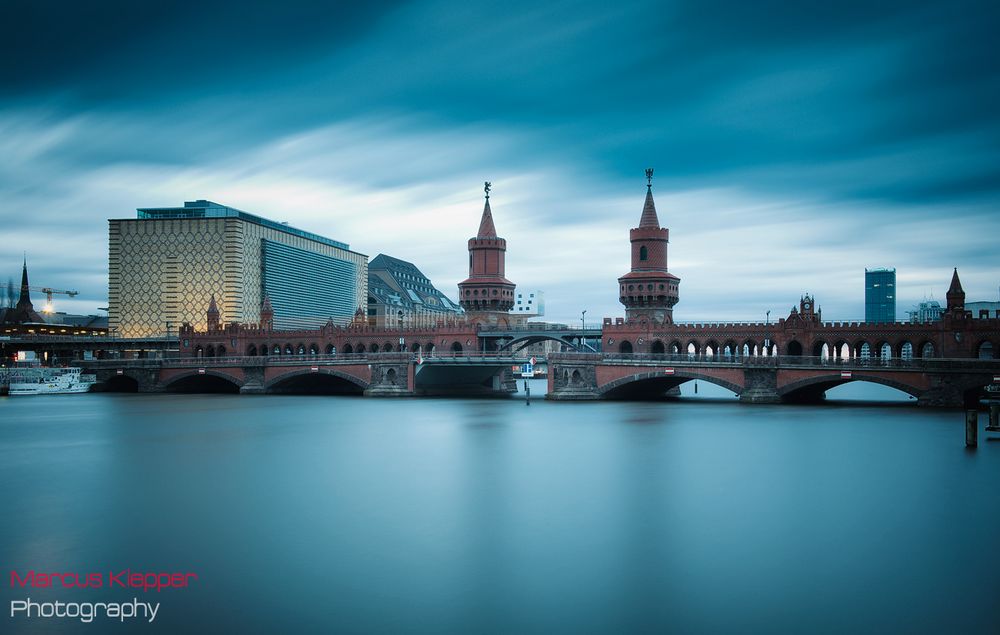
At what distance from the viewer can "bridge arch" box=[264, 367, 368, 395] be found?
88.1 m

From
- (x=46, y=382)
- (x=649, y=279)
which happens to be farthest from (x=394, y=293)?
(x=649, y=279)

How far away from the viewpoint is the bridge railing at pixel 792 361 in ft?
200

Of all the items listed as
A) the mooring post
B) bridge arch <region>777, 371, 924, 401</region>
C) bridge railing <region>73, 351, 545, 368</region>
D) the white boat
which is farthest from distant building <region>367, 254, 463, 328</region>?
the mooring post

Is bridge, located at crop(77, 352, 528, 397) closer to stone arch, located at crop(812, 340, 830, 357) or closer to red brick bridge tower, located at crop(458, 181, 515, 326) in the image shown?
red brick bridge tower, located at crop(458, 181, 515, 326)

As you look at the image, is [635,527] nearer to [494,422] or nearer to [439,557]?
[439,557]

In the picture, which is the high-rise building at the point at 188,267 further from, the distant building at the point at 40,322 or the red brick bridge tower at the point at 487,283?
the red brick bridge tower at the point at 487,283

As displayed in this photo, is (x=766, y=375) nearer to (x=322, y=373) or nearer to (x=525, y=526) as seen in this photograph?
(x=525, y=526)

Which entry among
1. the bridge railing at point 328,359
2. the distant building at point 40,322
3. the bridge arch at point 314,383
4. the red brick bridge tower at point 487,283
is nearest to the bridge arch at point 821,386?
the bridge railing at point 328,359

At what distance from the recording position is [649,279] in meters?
88.9

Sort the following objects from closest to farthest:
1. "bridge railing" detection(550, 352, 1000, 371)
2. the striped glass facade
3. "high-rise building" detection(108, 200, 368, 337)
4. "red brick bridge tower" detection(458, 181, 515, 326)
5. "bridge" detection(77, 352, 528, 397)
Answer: "bridge railing" detection(550, 352, 1000, 371)
"bridge" detection(77, 352, 528, 397)
"red brick bridge tower" detection(458, 181, 515, 326)
"high-rise building" detection(108, 200, 368, 337)
the striped glass facade

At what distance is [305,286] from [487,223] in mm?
61909

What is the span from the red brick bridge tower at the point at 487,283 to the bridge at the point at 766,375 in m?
23.0

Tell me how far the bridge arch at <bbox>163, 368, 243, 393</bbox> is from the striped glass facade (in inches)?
1236

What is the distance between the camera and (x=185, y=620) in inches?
771
